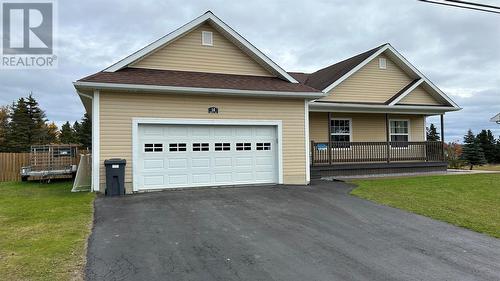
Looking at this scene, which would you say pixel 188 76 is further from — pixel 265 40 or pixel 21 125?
pixel 21 125

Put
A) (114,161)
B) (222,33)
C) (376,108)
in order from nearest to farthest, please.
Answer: (114,161)
(222,33)
(376,108)

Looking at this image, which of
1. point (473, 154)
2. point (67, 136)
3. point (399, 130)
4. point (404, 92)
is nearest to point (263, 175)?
point (404, 92)

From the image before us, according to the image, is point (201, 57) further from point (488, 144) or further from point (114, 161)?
point (488, 144)

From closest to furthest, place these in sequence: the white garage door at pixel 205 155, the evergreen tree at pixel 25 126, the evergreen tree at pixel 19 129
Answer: the white garage door at pixel 205 155
the evergreen tree at pixel 19 129
the evergreen tree at pixel 25 126

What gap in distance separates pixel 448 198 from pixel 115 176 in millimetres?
9911

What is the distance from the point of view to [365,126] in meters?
18.6

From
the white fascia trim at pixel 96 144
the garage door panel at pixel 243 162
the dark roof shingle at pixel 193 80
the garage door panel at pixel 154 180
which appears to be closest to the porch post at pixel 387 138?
the dark roof shingle at pixel 193 80

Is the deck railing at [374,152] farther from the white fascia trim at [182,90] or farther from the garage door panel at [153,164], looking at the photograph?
the garage door panel at [153,164]

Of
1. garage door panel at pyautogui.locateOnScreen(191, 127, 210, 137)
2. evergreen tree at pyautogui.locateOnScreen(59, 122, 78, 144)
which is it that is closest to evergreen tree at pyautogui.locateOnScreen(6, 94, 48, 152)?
evergreen tree at pyautogui.locateOnScreen(59, 122, 78, 144)

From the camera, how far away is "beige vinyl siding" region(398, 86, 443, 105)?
18422 mm

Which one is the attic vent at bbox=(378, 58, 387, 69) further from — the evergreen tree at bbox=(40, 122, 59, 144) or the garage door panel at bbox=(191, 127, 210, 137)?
the evergreen tree at bbox=(40, 122, 59, 144)

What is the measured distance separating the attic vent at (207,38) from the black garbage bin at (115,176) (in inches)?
210

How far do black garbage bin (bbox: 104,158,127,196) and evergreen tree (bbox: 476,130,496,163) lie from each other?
1621 inches

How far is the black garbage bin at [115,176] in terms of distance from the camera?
10914mm
